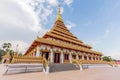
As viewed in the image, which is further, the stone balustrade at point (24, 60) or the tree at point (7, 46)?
the tree at point (7, 46)

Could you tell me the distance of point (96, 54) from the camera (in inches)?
992

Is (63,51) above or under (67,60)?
above

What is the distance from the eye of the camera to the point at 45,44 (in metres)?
14.3

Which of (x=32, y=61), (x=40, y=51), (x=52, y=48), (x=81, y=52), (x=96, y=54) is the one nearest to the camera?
(x=32, y=61)

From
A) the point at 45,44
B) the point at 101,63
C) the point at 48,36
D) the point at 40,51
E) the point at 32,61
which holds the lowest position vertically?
the point at 101,63

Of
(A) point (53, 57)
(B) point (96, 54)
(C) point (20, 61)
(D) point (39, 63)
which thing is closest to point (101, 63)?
(B) point (96, 54)

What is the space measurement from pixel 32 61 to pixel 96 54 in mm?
19075

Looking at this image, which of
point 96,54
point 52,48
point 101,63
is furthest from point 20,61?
point 96,54

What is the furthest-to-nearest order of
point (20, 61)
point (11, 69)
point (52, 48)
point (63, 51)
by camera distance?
1. point (63, 51)
2. point (52, 48)
3. point (20, 61)
4. point (11, 69)

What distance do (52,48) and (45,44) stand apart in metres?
1.44

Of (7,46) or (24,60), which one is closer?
(24,60)

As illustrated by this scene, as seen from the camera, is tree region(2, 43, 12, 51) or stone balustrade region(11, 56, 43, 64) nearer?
stone balustrade region(11, 56, 43, 64)

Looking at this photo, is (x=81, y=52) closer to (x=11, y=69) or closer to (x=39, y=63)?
(x=39, y=63)

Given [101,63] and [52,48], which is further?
[101,63]
